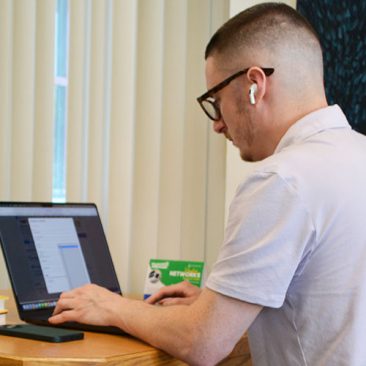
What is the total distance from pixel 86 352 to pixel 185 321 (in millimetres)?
179

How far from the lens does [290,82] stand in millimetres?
1473

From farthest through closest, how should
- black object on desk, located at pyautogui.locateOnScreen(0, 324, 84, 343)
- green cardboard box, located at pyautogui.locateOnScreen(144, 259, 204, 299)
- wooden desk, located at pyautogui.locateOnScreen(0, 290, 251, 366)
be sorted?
green cardboard box, located at pyautogui.locateOnScreen(144, 259, 204, 299), black object on desk, located at pyautogui.locateOnScreen(0, 324, 84, 343), wooden desk, located at pyautogui.locateOnScreen(0, 290, 251, 366)

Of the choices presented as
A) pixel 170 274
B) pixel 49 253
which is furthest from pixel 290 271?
pixel 170 274

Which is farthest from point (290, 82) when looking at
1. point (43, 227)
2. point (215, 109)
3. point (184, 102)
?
point (184, 102)

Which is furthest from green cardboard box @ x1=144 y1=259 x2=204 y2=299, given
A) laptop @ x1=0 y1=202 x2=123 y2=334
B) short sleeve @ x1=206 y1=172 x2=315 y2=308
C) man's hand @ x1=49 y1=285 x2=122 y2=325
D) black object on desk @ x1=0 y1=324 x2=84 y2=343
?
short sleeve @ x1=206 y1=172 x2=315 y2=308

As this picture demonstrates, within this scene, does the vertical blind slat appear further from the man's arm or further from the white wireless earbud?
the white wireless earbud

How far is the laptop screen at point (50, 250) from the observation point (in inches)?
63.0

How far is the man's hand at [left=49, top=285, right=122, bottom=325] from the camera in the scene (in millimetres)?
1447

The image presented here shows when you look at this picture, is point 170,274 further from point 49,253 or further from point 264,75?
point 264,75

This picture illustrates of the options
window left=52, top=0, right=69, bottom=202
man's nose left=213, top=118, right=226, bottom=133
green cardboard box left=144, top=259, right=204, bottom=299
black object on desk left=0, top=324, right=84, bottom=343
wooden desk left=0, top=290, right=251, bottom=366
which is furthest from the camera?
window left=52, top=0, right=69, bottom=202

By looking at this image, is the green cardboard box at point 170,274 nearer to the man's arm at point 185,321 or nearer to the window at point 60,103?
the man's arm at point 185,321

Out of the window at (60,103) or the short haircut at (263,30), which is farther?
the window at (60,103)

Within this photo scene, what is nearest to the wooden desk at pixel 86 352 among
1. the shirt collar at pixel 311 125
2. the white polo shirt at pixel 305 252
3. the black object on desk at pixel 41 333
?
the black object on desk at pixel 41 333

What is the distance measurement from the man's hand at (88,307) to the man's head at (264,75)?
415mm
